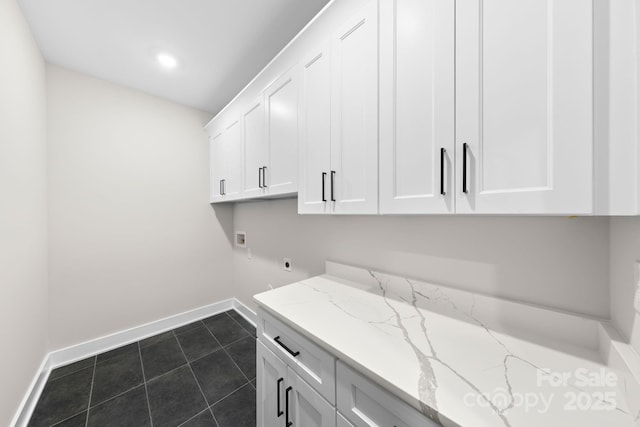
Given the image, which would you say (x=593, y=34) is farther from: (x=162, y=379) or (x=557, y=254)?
(x=162, y=379)

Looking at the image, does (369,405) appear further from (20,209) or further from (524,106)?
(20,209)

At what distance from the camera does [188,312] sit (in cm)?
252

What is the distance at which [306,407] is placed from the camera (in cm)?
91

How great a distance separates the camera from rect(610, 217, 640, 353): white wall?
22.7 inches

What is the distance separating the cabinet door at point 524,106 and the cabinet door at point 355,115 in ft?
1.07

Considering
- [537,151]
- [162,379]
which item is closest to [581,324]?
[537,151]

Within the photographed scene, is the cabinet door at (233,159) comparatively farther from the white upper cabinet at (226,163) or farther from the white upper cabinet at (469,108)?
the white upper cabinet at (469,108)

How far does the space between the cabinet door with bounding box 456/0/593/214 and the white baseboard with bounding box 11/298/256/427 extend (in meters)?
2.57

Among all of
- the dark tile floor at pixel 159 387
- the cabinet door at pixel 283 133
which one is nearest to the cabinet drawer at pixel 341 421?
the dark tile floor at pixel 159 387

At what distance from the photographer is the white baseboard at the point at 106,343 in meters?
1.42

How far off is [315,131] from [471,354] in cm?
116

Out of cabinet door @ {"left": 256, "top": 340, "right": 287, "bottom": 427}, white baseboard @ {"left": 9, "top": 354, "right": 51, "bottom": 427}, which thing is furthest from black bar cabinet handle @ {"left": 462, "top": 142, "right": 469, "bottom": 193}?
white baseboard @ {"left": 9, "top": 354, "right": 51, "bottom": 427}

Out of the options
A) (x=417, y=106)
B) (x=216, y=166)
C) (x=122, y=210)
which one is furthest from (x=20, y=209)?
(x=417, y=106)

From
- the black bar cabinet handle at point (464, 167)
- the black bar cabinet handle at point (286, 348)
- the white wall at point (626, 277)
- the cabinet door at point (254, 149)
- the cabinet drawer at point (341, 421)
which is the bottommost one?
the cabinet drawer at point (341, 421)
